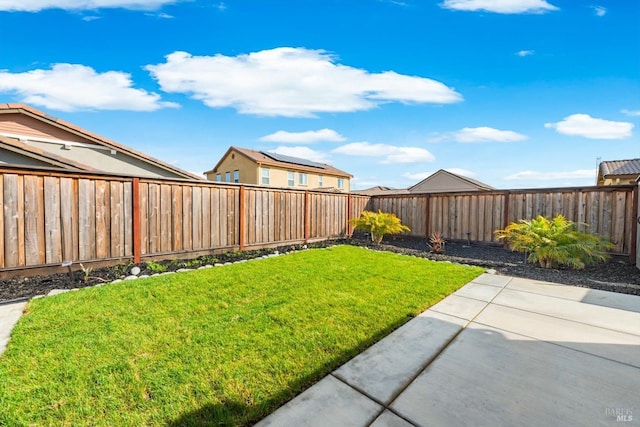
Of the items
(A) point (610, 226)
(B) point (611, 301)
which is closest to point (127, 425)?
(B) point (611, 301)

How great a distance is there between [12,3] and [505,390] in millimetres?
9352

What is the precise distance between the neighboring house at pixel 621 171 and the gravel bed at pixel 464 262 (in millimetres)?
9688

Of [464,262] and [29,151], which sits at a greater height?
[29,151]

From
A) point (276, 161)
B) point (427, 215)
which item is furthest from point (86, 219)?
point (276, 161)

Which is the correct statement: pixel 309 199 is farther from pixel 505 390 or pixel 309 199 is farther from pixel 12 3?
pixel 12 3

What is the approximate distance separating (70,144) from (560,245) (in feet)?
44.0

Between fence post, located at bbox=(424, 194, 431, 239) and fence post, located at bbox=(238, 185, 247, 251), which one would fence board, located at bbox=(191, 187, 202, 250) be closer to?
fence post, located at bbox=(238, 185, 247, 251)

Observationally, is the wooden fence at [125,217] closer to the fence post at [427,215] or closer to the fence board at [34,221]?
the fence board at [34,221]

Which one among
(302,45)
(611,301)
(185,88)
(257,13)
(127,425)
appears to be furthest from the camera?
(185,88)

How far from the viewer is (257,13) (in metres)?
6.27

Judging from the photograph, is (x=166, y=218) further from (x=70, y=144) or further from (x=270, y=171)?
(x=270, y=171)

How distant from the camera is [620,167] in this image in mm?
13633

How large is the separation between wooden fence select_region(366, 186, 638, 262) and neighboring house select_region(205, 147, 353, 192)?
10026 millimetres

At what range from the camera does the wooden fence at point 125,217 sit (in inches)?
157
